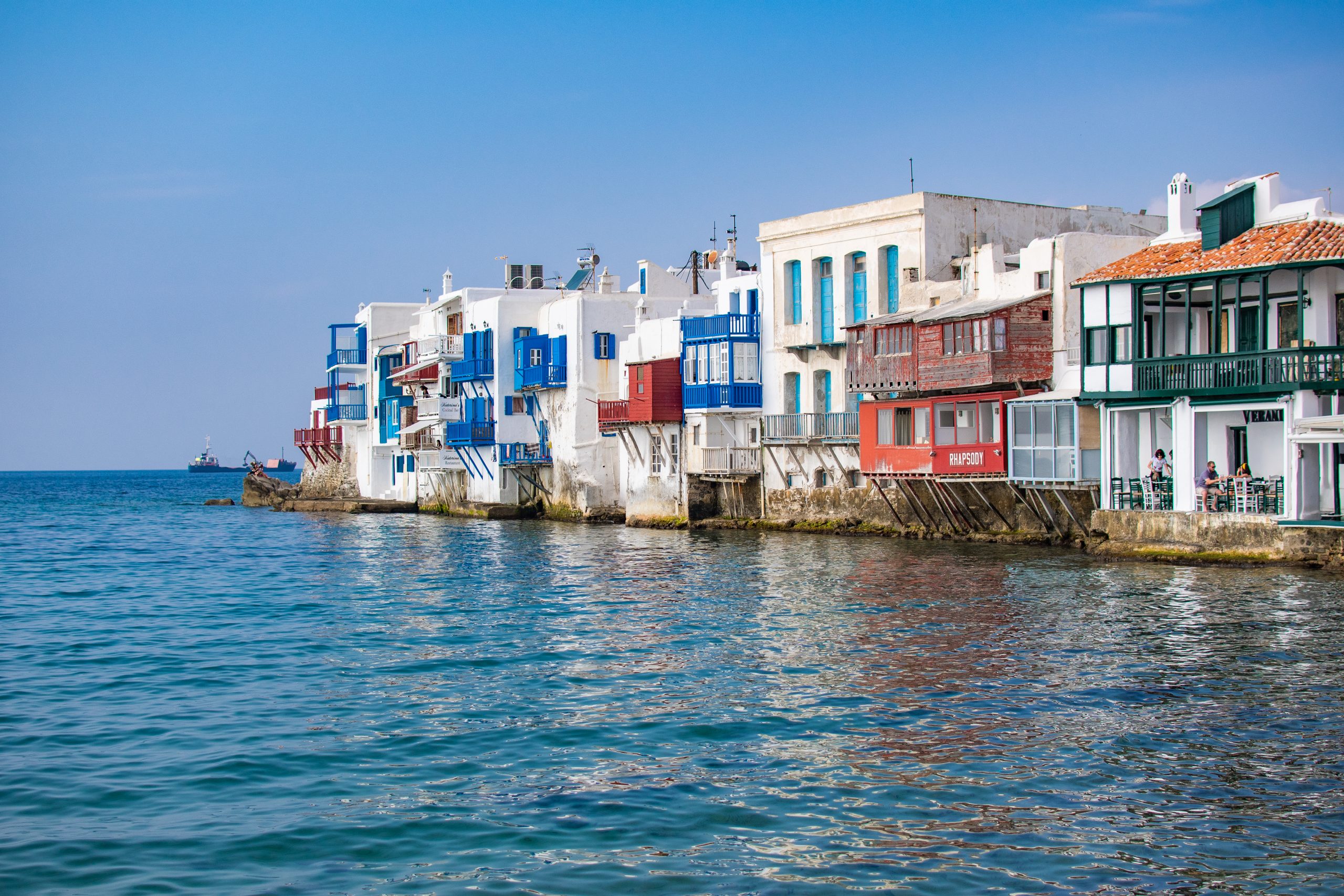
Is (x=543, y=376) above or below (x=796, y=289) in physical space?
below

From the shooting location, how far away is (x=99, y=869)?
1070 cm

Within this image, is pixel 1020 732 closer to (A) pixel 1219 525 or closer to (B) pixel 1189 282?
(A) pixel 1219 525

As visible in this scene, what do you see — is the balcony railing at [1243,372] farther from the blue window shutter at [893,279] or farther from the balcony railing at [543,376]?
the balcony railing at [543,376]

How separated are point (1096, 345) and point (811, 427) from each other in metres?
13.2

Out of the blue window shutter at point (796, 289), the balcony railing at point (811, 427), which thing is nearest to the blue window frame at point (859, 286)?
the blue window shutter at point (796, 289)

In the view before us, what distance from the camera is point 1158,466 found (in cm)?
3158

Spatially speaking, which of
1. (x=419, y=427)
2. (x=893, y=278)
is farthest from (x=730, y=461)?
(x=419, y=427)

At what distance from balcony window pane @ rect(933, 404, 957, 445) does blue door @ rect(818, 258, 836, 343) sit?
291 inches

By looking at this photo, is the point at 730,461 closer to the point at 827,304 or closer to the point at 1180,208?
the point at 827,304

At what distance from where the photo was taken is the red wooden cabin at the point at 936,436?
36.6 metres

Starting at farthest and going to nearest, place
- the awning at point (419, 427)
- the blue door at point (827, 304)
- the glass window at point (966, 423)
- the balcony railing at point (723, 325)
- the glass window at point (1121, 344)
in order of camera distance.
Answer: the awning at point (419, 427)
the balcony railing at point (723, 325)
the blue door at point (827, 304)
the glass window at point (966, 423)
the glass window at point (1121, 344)

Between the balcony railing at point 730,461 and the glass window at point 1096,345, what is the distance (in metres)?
15.9

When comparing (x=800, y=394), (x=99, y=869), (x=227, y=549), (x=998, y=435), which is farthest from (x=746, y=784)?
(x=227, y=549)

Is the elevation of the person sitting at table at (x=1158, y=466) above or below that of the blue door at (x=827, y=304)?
below
